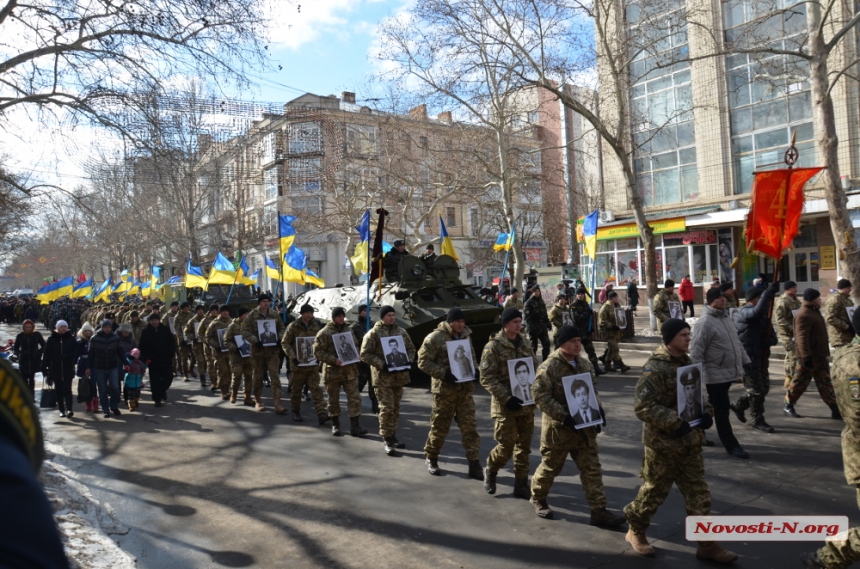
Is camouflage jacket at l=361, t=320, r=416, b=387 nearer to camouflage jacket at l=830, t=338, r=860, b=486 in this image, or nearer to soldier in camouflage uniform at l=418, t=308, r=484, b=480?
soldier in camouflage uniform at l=418, t=308, r=484, b=480

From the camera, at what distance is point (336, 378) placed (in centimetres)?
945

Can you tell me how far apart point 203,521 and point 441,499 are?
7.12ft

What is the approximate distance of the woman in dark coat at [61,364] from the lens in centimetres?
1177

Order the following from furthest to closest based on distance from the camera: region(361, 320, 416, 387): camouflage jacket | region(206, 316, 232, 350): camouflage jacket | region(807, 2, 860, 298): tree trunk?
region(807, 2, 860, 298): tree trunk → region(206, 316, 232, 350): camouflage jacket → region(361, 320, 416, 387): camouflage jacket

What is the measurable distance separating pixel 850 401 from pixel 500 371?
2.94 metres

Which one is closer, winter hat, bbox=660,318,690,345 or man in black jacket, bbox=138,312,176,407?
winter hat, bbox=660,318,690,345

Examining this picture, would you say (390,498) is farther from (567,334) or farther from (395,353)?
(395,353)

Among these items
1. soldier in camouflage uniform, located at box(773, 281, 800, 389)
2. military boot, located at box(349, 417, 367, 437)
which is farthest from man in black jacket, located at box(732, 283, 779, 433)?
military boot, located at box(349, 417, 367, 437)

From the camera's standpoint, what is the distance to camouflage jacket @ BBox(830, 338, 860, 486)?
419 centimetres

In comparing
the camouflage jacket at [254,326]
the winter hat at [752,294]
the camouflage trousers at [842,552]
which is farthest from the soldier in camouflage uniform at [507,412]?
the camouflage jacket at [254,326]

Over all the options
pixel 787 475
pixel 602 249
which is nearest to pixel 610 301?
pixel 787 475

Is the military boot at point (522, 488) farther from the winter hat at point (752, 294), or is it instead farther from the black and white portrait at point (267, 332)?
the black and white portrait at point (267, 332)

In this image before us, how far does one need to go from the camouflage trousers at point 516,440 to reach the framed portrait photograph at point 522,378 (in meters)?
0.18

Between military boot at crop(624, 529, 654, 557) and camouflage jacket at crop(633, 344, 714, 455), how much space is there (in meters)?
0.65
